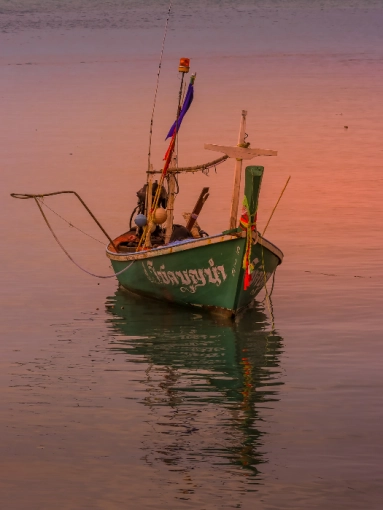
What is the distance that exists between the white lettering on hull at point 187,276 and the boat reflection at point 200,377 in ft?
1.92

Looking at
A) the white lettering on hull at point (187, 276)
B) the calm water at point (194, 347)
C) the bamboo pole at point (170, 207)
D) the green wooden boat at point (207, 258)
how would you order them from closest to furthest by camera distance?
the calm water at point (194, 347), the green wooden boat at point (207, 258), the white lettering on hull at point (187, 276), the bamboo pole at point (170, 207)

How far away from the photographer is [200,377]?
2127 centimetres

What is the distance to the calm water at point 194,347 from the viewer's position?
16375mm

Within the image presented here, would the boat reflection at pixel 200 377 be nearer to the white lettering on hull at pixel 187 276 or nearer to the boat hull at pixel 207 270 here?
the boat hull at pixel 207 270

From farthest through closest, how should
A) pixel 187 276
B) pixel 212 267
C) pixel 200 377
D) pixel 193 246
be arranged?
pixel 187 276 < pixel 212 267 < pixel 193 246 < pixel 200 377

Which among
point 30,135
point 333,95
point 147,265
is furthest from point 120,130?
point 147,265

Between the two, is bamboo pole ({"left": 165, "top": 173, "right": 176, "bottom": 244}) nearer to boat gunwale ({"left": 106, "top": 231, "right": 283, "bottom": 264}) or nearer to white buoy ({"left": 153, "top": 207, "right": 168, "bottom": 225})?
white buoy ({"left": 153, "top": 207, "right": 168, "bottom": 225})

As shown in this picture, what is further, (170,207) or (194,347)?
(170,207)

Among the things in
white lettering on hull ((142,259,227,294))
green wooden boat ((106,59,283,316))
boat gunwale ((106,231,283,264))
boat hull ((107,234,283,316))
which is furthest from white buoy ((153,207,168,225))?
white lettering on hull ((142,259,227,294))

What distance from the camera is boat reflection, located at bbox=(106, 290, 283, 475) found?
57.2 feet

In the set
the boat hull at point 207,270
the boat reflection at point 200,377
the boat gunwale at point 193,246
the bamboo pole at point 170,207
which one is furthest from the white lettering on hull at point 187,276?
the bamboo pole at point 170,207

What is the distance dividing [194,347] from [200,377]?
227 centimetres

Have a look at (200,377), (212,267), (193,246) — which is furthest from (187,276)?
(200,377)

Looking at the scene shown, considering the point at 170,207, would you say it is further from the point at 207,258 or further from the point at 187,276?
the point at 207,258
